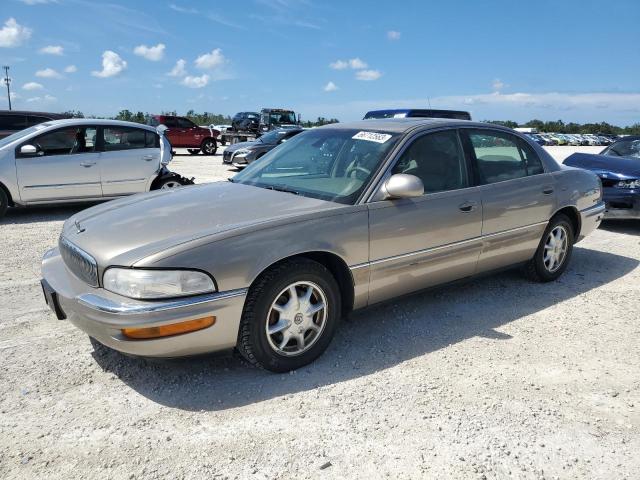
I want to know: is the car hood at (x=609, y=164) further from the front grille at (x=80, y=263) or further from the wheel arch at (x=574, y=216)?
the front grille at (x=80, y=263)

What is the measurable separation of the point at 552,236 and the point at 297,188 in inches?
105

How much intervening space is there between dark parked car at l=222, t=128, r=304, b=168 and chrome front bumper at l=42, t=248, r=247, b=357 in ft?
40.4

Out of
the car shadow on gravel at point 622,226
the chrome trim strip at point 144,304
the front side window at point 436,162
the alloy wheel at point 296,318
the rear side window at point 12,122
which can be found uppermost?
the rear side window at point 12,122

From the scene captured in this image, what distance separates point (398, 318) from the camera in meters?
4.02

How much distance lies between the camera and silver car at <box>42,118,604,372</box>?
2.67 m

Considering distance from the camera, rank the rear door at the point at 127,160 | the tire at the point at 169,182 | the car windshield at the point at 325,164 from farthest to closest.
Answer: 1. the tire at the point at 169,182
2. the rear door at the point at 127,160
3. the car windshield at the point at 325,164

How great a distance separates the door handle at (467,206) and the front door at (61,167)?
6264 millimetres

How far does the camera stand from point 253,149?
49.7 feet

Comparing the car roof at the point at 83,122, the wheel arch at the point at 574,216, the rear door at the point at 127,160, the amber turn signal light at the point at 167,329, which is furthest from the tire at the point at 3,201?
the wheel arch at the point at 574,216

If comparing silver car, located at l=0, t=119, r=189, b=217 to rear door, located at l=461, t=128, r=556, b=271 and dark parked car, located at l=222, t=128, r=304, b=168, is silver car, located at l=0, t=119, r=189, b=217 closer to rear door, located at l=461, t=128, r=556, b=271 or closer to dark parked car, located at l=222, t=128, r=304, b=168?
rear door, located at l=461, t=128, r=556, b=271

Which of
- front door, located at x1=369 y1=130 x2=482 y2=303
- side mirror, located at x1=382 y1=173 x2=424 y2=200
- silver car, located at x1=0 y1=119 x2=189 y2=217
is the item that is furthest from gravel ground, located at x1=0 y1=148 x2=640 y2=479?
silver car, located at x1=0 y1=119 x2=189 y2=217

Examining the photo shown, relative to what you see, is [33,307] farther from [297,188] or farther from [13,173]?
[13,173]

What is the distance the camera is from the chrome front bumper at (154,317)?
2.59 meters

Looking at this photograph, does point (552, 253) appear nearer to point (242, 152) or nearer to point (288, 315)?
point (288, 315)
